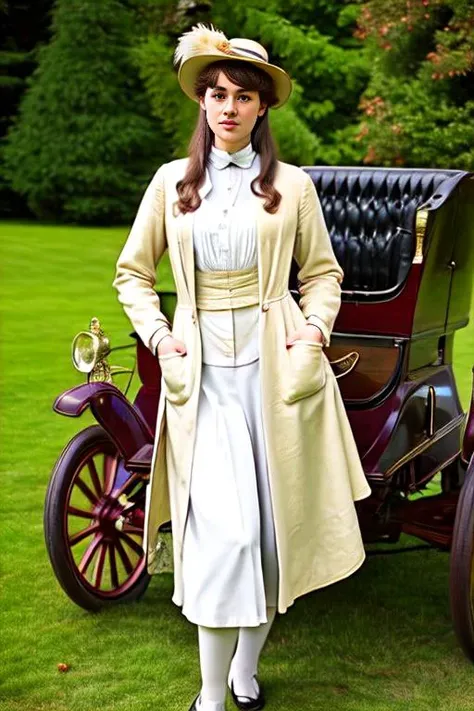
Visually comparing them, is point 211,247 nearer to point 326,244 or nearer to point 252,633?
point 326,244

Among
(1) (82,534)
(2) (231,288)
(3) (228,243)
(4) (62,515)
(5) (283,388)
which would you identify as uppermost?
(3) (228,243)

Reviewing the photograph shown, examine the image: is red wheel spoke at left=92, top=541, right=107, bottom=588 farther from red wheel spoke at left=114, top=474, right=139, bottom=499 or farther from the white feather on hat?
the white feather on hat

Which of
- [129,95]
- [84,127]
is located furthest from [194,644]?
[129,95]

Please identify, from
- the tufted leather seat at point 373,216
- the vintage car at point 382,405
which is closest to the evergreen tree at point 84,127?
the tufted leather seat at point 373,216

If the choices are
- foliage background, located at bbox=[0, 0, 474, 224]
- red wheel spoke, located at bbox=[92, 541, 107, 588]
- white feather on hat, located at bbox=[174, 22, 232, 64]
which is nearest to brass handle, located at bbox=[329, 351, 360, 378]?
red wheel spoke, located at bbox=[92, 541, 107, 588]

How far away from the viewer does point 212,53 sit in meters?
3.00

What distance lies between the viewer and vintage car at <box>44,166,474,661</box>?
3.70 metres

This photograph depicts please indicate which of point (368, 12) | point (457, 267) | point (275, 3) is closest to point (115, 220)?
point (275, 3)

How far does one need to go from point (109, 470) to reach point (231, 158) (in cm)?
133

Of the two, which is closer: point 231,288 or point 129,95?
point 231,288

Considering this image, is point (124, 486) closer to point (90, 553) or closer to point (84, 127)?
point (90, 553)

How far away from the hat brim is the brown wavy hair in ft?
0.04

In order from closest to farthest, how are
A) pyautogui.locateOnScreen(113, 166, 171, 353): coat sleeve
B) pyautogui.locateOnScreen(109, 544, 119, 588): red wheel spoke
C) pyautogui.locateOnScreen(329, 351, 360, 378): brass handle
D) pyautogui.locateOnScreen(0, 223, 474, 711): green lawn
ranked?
pyautogui.locateOnScreen(113, 166, 171, 353): coat sleeve → pyautogui.locateOnScreen(0, 223, 474, 711): green lawn → pyautogui.locateOnScreen(329, 351, 360, 378): brass handle → pyautogui.locateOnScreen(109, 544, 119, 588): red wheel spoke

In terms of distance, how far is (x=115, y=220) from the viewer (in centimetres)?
2138
